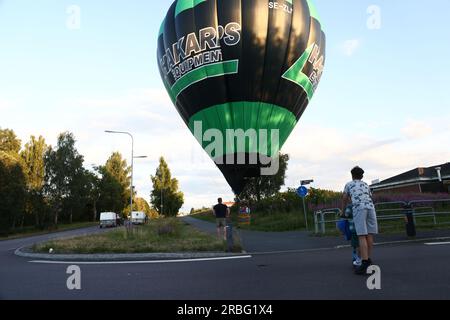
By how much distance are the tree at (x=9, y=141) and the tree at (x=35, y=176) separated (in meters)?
1.20

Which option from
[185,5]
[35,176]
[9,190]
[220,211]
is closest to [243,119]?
[220,211]

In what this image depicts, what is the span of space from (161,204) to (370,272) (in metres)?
71.1

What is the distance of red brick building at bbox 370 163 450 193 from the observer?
1464 inches

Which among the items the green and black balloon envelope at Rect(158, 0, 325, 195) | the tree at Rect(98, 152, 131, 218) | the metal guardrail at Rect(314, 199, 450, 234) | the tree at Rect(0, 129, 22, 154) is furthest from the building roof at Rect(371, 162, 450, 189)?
the tree at Rect(98, 152, 131, 218)

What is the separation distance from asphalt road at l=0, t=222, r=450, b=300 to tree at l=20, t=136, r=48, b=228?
46.6 m

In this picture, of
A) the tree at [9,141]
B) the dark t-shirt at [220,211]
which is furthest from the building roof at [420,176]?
the tree at [9,141]

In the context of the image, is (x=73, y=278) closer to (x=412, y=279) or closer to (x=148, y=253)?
(x=148, y=253)

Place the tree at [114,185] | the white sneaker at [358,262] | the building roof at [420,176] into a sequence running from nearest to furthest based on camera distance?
1. the white sneaker at [358,262]
2. the building roof at [420,176]
3. the tree at [114,185]

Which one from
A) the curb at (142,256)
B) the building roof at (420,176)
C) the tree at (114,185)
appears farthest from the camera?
the tree at (114,185)

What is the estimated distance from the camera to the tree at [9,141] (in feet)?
163

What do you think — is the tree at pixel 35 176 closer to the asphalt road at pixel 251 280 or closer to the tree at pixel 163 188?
the tree at pixel 163 188

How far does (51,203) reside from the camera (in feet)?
167
